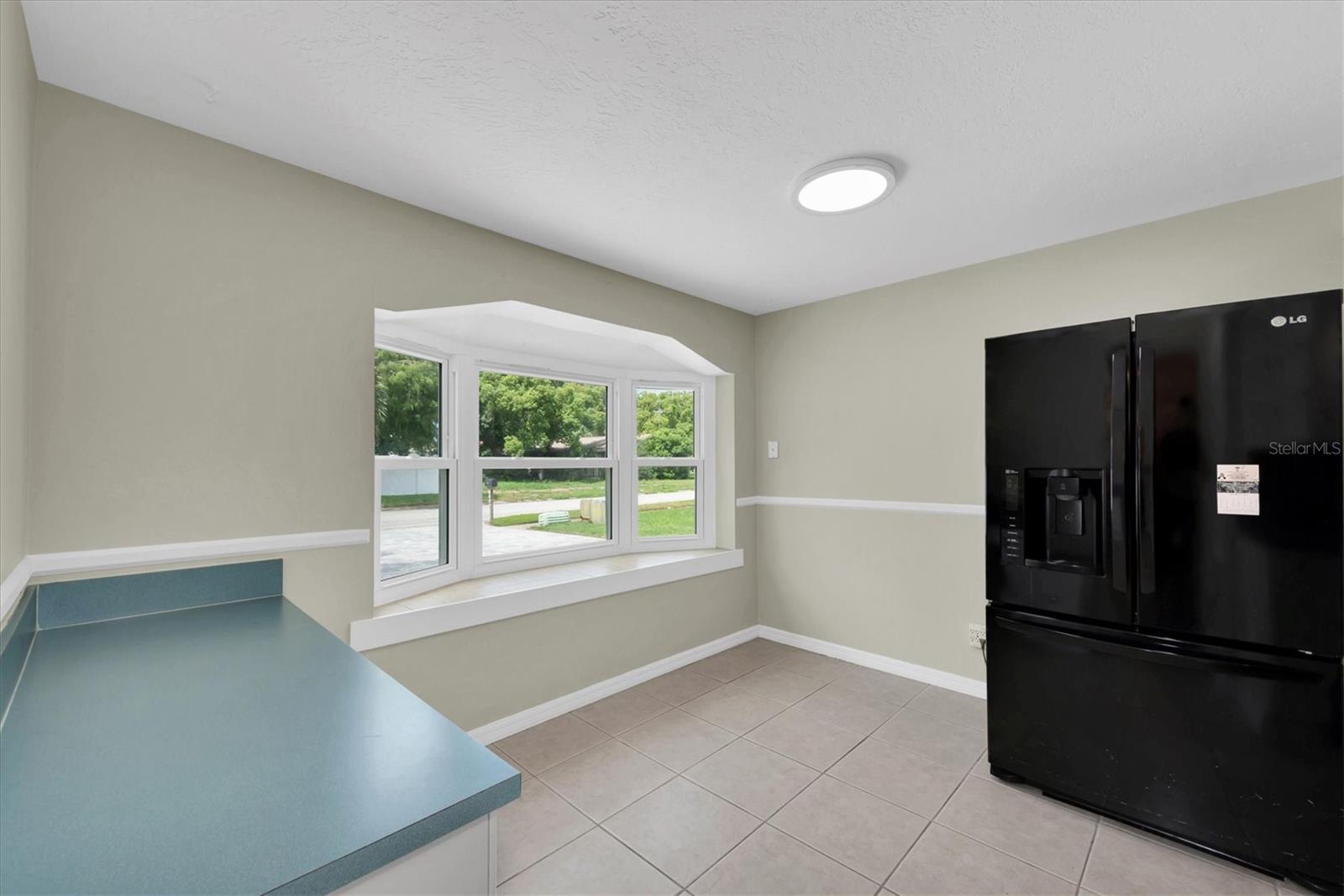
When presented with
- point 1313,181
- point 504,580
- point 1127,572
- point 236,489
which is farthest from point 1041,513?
point 236,489

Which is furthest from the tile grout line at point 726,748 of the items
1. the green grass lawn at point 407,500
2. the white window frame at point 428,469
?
the green grass lawn at point 407,500

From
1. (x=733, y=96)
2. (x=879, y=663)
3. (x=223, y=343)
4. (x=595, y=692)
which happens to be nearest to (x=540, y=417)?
(x=595, y=692)

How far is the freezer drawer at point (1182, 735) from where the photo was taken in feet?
5.27

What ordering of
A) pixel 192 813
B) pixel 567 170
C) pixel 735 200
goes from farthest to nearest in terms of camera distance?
pixel 735 200 → pixel 567 170 → pixel 192 813

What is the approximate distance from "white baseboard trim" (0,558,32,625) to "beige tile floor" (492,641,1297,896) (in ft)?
4.52

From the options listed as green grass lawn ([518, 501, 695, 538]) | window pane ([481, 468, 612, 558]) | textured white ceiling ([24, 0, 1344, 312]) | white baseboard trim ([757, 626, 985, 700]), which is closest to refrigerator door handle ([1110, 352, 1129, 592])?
textured white ceiling ([24, 0, 1344, 312])

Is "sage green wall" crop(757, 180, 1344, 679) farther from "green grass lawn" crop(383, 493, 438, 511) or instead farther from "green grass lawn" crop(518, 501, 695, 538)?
"green grass lawn" crop(383, 493, 438, 511)

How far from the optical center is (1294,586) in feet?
5.40

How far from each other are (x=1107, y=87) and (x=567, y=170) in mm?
1627

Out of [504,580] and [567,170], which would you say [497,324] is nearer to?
[567,170]

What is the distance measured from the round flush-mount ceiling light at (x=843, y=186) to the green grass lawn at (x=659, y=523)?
219 cm

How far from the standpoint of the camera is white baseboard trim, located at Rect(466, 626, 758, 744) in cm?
252

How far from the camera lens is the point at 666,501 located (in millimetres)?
3891

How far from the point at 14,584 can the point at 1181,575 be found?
3.16m
